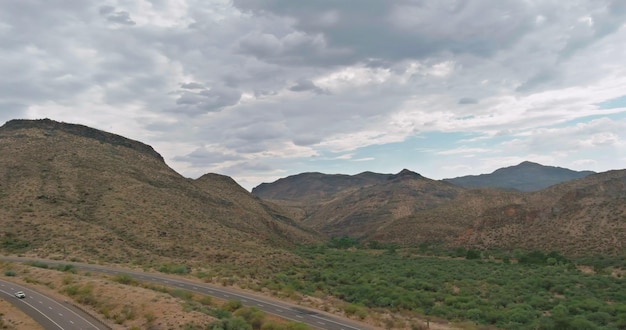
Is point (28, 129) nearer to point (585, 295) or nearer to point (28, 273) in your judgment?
point (28, 273)

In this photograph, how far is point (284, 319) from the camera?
3259cm

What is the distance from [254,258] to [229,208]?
49.0 metres

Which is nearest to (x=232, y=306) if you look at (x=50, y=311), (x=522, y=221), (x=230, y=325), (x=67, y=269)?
(x=230, y=325)

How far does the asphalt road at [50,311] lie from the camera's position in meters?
28.8

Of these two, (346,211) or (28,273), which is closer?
(28,273)

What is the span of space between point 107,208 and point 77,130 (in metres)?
47.5

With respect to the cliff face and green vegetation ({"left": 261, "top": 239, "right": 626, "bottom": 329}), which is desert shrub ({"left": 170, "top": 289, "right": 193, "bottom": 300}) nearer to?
green vegetation ({"left": 261, "top": 239, "right": 626, "bottom": 329})

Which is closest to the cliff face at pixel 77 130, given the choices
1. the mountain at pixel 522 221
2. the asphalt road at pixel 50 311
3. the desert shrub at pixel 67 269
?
the mountain at pixel 522 221

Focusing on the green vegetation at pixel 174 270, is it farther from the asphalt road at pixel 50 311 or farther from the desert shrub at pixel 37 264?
the asphalt road at pixel 50 311

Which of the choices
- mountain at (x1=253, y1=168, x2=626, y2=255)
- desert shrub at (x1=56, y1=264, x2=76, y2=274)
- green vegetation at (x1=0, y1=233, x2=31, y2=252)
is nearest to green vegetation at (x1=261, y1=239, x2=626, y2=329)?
mountain at (x1=253, y1=168, x2=626, y2=255)

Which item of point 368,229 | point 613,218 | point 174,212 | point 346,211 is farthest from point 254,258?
point 346,211

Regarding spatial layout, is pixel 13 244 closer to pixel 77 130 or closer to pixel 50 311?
pixel 50 311

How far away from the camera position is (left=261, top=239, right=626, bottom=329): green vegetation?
35125mm

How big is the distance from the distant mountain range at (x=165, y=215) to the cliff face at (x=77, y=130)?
0.34 meters
